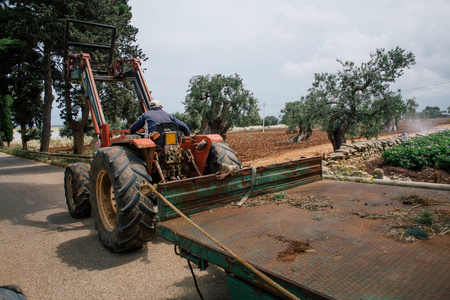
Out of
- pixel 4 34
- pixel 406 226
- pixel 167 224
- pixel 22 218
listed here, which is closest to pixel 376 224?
pixel 406 226

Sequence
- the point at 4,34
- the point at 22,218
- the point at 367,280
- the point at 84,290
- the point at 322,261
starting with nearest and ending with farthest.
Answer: the point at 367,280 → the point at 322,261 → the point at 84,290 → the point at 22,218 → the point at 4,34

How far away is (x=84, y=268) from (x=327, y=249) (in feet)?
10.4

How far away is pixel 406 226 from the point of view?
2.56 metres

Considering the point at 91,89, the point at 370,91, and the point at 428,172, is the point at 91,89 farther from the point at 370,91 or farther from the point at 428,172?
the point at 370,91

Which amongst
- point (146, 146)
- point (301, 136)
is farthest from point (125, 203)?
point (301, 136)

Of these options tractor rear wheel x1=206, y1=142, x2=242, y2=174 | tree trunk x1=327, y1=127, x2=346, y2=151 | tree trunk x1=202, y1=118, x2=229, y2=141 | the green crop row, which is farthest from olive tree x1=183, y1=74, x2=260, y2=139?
tractor rear wheel x1=206, y1=142, x2=242, y2=174

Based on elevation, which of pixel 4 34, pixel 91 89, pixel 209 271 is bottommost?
pixel 209 271

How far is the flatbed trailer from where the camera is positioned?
172 centimetres

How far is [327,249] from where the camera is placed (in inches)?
87.7

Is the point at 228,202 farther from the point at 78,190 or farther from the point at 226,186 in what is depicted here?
the point at 78,190

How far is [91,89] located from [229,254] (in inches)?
226

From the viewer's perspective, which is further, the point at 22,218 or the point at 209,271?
the point at 22,218

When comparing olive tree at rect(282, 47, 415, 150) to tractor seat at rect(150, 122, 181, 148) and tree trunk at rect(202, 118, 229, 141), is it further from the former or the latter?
tractor seat at rect(150, 122, 181, 148)

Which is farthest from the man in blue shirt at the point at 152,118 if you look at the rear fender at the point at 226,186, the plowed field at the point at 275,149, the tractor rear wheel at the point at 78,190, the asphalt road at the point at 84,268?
the plowed field at the point at 275,149
